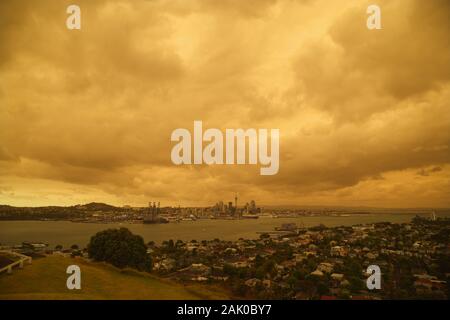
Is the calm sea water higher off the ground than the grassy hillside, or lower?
lower

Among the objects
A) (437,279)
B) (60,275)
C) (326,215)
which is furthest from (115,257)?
(326,215)

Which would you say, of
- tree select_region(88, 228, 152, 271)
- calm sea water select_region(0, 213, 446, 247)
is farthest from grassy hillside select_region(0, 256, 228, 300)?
calm sea water select_region(0, 213, 446, 247)

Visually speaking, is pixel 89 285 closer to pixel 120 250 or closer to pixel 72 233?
pixel 120 250

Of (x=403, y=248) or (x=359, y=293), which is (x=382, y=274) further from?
(x=403, y=248)

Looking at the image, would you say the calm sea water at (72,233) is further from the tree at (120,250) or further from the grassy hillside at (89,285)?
the grassy hillside at (89,285)

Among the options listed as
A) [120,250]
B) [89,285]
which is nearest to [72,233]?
[120,250]

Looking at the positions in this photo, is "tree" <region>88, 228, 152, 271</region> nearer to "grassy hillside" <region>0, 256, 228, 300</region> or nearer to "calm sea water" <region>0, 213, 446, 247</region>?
"grassy hillside" <region>0, 256, 228, 300</region>
